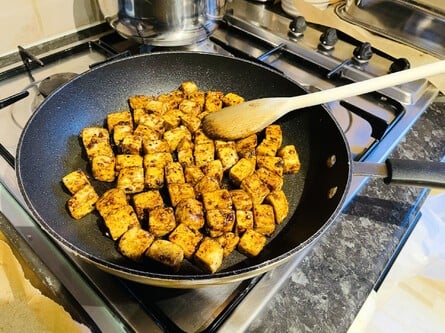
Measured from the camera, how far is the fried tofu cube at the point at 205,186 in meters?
0.83

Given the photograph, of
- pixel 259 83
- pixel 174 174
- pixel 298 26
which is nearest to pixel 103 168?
pixel 174 174

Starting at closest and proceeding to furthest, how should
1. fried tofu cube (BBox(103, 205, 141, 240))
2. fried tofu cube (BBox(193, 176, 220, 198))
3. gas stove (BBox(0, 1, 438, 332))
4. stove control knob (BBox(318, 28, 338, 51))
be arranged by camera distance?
gas stove (BBox(0, 1, 438, 332)), fried tofu cube (BBox(103, 205, 141, 240)), fried tofu cube (BBox(193, 176, 220, 198)), stove control knob (BBox(318, 28, 338, 51))

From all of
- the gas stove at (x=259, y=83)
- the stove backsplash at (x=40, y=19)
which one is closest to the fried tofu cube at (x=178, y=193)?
the gas stove at (x=259, y=83)

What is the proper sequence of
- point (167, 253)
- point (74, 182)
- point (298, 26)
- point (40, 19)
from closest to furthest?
point (167, 253), point (74, 182), point (40, 19), point (298, 26)

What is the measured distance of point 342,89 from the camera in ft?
2.71

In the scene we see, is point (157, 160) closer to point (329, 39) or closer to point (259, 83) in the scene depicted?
point (259, 83)

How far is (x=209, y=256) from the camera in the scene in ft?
2.22

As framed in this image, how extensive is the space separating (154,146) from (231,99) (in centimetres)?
24

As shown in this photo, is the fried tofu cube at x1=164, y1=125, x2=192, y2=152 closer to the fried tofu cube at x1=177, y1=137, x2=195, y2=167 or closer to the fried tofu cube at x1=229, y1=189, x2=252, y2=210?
the fried tofu cube at x1=177, y1=137, x2=195, y2=167

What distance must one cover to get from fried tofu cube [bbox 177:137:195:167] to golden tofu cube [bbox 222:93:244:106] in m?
0.14

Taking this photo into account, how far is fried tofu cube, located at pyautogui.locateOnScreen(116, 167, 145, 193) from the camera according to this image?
83cm

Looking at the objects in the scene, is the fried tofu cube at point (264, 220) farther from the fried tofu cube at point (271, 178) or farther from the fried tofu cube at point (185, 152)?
the fried tofu cube at point (185, 152)

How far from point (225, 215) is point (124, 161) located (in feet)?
0.88

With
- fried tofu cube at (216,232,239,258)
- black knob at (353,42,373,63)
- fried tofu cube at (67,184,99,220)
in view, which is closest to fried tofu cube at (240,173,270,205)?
fried tofu cube at (216,232,239,258)
